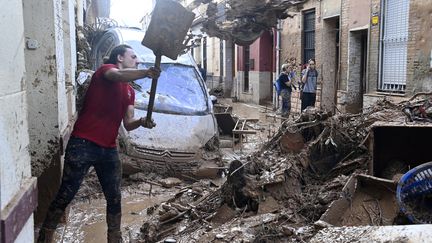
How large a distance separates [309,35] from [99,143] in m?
13.5

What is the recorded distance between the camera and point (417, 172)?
412 centimetres

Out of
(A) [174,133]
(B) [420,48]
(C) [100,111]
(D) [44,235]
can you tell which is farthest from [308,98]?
(D) [44,235]

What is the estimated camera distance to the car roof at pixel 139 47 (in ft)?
29.8

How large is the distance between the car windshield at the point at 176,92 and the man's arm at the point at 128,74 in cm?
372

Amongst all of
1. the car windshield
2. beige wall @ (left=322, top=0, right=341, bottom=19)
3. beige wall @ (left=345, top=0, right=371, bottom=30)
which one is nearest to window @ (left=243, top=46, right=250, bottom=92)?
beige wall @ (left=322, top=0, right=341, bottom=19)

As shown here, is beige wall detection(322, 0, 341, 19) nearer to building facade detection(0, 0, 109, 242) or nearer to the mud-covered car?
the mud-covered car

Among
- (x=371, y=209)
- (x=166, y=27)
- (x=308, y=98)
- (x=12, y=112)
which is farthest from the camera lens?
(x=308, y=98)

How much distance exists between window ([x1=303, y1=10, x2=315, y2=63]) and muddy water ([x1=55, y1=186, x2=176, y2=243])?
35.5ft

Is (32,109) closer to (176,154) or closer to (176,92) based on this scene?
(176,154)

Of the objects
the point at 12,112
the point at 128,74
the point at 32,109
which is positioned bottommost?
the point at 32,109

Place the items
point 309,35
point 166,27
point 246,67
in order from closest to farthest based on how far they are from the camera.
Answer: point 166,27
point 309,35
point 246,67

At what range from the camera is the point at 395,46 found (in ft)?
37.8

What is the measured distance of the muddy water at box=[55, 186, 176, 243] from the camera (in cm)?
547

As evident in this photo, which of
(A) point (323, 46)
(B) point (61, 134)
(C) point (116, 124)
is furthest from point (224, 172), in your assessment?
(A) point (323, 46)
